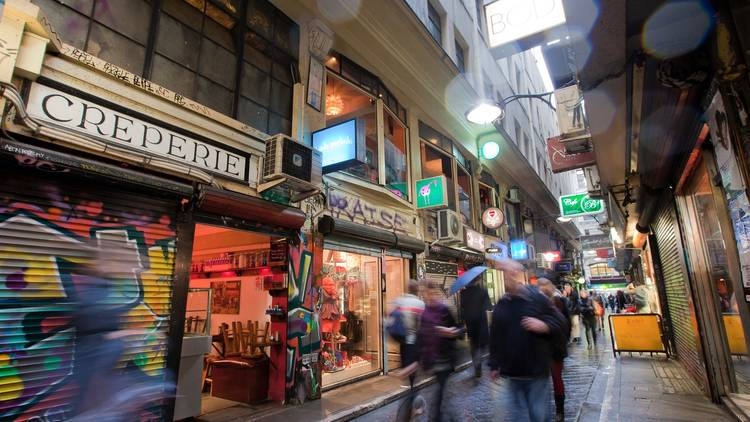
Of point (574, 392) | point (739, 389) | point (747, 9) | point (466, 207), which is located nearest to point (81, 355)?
point (747, 9)

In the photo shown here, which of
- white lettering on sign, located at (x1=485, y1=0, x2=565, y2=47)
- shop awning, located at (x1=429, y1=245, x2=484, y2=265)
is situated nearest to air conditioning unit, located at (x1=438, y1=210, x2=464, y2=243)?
shop awning, located at (x1=429, y1=245, x2=484, y2=265)

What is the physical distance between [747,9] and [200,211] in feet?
21.2

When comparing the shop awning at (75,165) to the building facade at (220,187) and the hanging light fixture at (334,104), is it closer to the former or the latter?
the building facade at (220,187)

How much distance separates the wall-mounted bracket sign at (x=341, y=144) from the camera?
7.30m

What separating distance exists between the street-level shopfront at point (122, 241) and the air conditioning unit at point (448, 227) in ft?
19.2

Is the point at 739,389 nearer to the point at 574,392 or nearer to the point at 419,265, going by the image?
the point at 574,392

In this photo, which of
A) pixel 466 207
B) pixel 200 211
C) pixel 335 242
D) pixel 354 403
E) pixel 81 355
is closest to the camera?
pixel 81 355

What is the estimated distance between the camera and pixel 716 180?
462 centimetres

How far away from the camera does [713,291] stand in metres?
6.38

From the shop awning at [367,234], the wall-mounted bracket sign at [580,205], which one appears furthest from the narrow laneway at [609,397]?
the wall-mounted bracket sign at [580,205]

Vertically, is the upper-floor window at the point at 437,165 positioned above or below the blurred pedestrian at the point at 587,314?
above

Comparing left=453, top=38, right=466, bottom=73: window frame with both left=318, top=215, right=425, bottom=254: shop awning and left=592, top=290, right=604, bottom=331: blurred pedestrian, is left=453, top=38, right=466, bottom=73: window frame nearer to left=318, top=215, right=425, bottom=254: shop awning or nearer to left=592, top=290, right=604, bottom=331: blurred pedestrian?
left=318, top=215, right=425, bottom=254: shop awning

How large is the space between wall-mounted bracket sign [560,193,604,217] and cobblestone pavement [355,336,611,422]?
6.10 metres

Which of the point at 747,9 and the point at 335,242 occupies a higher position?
the point at 747,9
